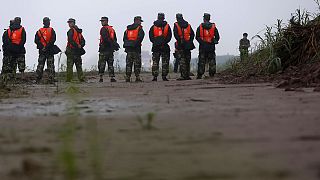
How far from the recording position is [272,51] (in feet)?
21.8

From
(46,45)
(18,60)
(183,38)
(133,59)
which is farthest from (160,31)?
(18,60)

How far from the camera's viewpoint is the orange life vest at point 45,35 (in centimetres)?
980

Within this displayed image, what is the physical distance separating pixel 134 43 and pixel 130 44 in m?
Result: 0.09

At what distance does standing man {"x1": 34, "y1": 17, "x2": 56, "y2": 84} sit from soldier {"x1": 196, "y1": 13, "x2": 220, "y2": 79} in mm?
3234

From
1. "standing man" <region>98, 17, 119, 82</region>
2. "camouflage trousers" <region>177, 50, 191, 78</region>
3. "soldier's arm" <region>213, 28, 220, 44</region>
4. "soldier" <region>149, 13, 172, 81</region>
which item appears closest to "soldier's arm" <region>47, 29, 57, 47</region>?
"standing man" <region>98, 17, 119, 82</region>

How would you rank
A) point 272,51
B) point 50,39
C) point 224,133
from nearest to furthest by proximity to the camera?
point 224,133 → point 272,51 → point 50,39

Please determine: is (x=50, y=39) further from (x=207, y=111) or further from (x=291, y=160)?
(x=291, y=160)

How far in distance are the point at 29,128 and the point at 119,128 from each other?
492mm

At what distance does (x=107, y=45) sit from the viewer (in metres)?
9.93

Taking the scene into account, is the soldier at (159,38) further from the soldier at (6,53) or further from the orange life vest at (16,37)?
the soldier at (6,53)

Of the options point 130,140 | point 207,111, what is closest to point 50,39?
point 207,111

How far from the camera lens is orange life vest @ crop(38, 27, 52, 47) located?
9.80 meters

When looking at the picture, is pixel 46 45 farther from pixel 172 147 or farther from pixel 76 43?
pixel 172 147

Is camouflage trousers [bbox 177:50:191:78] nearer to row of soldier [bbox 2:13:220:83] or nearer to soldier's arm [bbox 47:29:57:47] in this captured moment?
row of soldier [bbox 2:13:220:83]
